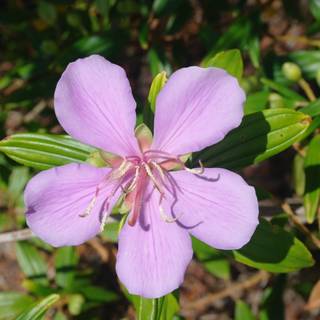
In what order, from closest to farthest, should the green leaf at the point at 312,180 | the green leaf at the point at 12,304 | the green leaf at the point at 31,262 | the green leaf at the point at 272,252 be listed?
the green leaf at the point at 272,252
the green leaf at the point at 312,180
the green leaf at the point at 12,304
the green leaf at the point at 31,262

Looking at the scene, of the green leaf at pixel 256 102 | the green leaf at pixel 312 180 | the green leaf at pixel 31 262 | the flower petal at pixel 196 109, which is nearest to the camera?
the flower petal at pixel 196 109

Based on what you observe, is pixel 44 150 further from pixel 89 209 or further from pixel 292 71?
pixel 292 71

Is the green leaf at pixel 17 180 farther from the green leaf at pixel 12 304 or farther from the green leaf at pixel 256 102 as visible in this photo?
the green leaf at pixel 256 102

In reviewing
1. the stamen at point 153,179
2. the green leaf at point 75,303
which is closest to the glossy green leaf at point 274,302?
the green leaf at point 75,303

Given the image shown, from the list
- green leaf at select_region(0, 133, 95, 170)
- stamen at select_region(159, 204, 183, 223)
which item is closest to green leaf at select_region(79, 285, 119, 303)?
green leaf at select_region(0, 133, 95, 170)

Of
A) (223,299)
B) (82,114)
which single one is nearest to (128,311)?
(223,299)

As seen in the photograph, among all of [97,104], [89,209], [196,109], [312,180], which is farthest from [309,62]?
[89,209]

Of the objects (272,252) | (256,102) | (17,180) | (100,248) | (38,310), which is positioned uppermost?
(256,102)
